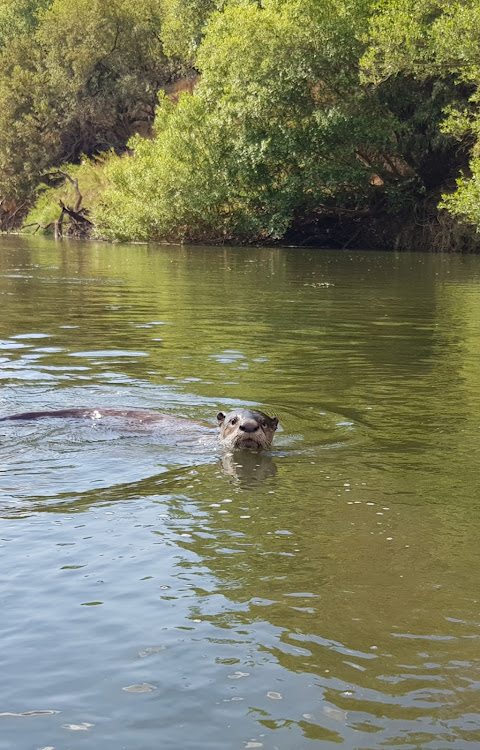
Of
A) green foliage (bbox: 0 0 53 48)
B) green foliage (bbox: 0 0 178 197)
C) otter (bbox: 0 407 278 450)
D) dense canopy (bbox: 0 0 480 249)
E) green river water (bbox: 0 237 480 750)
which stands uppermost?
green foliage (bbox: 0 0 53 48)

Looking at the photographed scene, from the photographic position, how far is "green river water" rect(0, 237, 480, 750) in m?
3.87

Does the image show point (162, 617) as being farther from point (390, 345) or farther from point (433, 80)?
point (433, 80)

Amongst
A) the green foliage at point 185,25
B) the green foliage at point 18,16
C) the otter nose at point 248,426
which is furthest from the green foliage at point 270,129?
the green foliage at point 18,16

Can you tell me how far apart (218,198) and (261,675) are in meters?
37.1

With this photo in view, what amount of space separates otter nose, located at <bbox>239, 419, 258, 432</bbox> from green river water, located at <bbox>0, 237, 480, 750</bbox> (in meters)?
0.25

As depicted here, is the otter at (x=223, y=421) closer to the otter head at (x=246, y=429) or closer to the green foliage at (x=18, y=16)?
the otter head at (x=246, y=429)

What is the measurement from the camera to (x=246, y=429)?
328 inches

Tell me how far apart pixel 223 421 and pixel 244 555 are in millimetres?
3086

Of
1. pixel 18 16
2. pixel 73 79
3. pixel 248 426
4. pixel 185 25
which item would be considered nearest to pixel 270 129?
pixel 185 25

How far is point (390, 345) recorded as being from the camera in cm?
1446

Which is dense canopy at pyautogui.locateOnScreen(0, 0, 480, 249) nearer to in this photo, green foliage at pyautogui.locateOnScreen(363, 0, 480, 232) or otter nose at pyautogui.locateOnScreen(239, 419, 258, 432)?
green foliage at pyautogui.locateOnScreen(363, 0, 480, 232)

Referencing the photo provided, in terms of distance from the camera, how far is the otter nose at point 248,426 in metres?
8.34

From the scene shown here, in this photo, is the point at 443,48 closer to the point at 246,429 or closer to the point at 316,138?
the point at 316,138

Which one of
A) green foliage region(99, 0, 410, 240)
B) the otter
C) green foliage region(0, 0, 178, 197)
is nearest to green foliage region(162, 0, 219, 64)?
green foliage region(0, 0, 178, 197)
